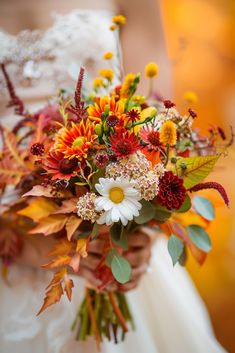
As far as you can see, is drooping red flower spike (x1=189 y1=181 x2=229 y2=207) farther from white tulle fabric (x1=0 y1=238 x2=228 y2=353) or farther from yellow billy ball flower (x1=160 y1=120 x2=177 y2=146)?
white tulle fabric (x1=0 y1=238 x2=228 y2=353)

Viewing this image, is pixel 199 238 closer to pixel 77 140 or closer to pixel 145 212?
pixel 145 212

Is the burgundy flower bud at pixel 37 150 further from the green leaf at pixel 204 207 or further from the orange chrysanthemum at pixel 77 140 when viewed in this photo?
the green leaf at pixel 204 207

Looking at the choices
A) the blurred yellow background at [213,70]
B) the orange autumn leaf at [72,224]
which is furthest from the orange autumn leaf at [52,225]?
the blurred yellow background at [213,70]

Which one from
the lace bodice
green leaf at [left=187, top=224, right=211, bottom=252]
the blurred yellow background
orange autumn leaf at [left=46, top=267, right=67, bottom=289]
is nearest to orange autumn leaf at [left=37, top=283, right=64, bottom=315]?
orange autumn leaf at [left=46, top=267, right=67, bottom=289]

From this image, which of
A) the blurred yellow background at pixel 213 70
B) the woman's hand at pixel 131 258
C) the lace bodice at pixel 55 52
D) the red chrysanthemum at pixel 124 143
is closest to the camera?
the red chrysanthemum at pixel 124 143

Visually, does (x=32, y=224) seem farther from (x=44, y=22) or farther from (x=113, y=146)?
(x=44, y=22)

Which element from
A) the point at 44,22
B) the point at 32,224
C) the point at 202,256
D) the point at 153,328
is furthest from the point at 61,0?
the point at 153,328

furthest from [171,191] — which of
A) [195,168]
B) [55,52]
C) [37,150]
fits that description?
[55,52]
